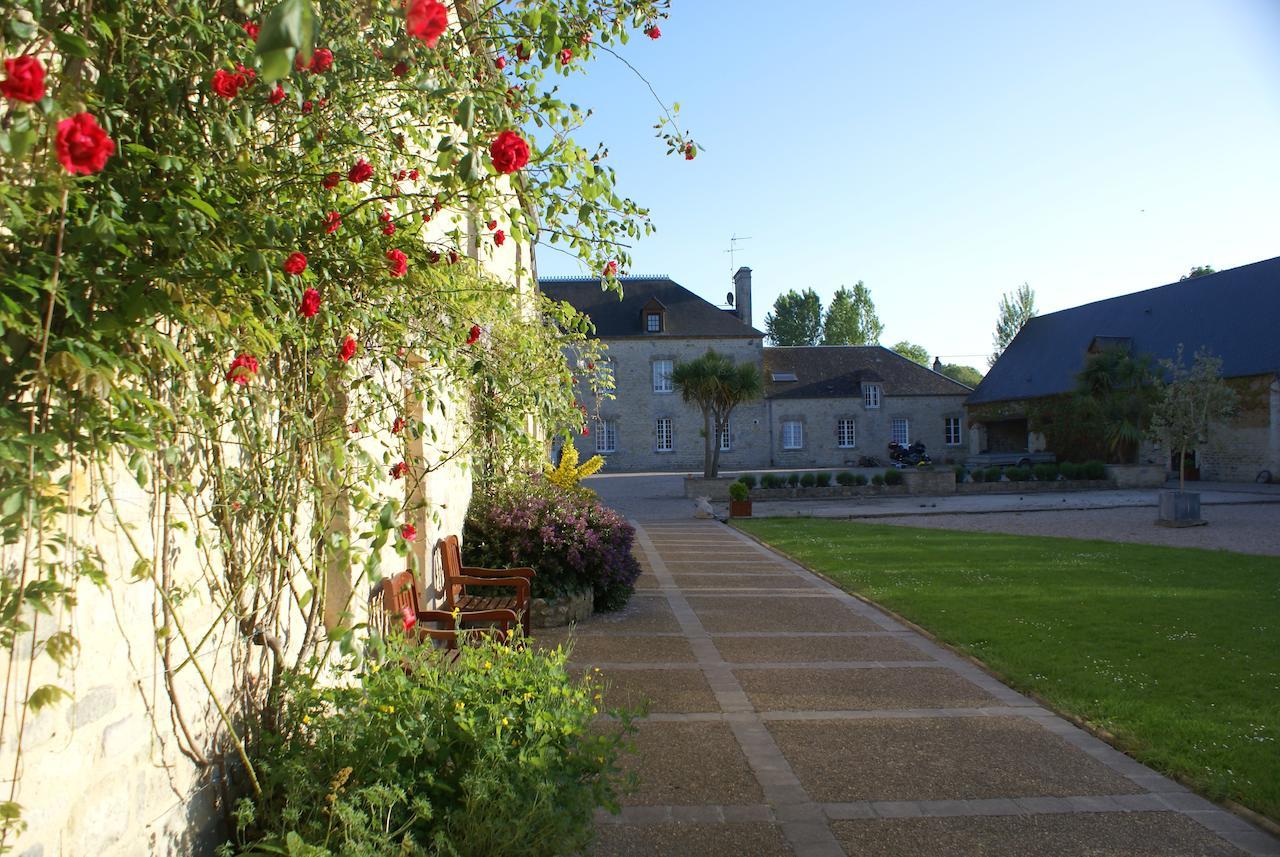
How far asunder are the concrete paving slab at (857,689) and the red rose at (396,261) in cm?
355

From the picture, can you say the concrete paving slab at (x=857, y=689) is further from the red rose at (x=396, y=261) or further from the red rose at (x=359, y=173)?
the red rose at (x=359, y=173)

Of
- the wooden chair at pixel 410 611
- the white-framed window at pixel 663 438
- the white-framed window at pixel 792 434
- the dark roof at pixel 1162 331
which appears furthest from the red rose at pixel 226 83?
the white-framed window at pixel 792 434

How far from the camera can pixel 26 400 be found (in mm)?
1880

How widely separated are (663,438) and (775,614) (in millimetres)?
32548

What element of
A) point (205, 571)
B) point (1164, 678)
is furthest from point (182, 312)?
point (1164, 678)

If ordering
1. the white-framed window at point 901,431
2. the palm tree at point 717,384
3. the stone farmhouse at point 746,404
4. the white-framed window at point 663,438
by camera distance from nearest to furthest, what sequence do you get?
1. the palm tree at point 717,384
2. the stone farmhouse at point 746,404
3. the white-framed window at point 663,438
4. the white-framed window at point 901,431

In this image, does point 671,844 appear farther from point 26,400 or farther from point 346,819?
point 26,400

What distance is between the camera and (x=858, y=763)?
4281 millimetres

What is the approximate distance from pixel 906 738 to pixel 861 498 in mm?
20250

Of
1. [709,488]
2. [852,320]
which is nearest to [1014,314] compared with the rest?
[852,320]

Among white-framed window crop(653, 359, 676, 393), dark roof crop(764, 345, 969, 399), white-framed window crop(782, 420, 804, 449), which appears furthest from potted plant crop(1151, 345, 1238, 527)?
white-framed window crop(653, 359, 676, 393)

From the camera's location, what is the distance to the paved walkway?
11.3 feet

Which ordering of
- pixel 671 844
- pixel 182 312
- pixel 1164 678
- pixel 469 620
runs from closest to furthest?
pixel 182 312, pixel 671 844, pixel 1164 678, pixel 469 620

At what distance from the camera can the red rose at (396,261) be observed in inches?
111
